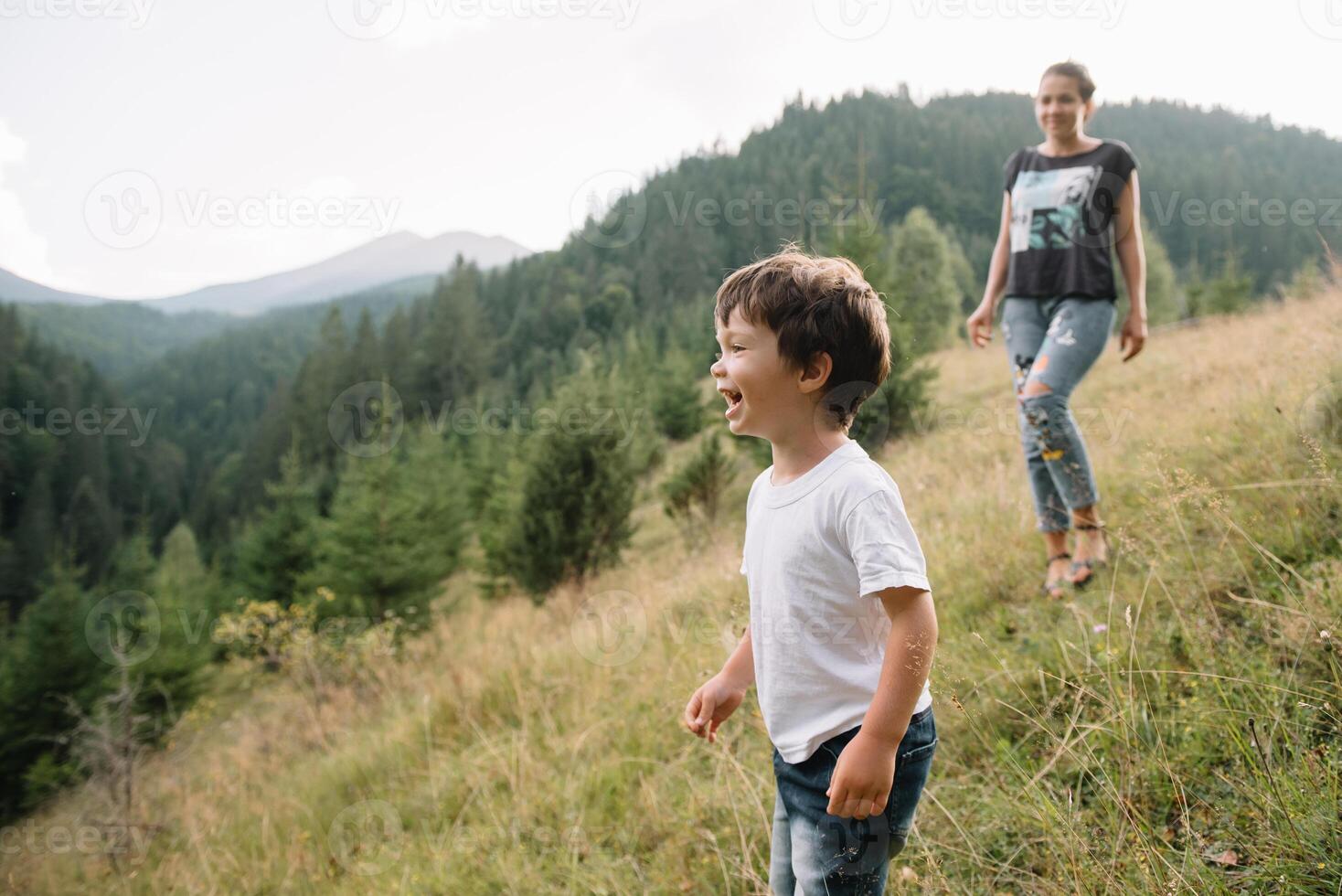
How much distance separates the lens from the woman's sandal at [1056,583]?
264 centimetres

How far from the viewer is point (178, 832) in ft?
16.1

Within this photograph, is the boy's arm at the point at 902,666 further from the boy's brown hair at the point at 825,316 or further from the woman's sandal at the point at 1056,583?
the woman's sandal at the point at 1056,583

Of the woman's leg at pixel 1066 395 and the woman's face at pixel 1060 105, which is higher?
the woman's face at pixel 1060 105

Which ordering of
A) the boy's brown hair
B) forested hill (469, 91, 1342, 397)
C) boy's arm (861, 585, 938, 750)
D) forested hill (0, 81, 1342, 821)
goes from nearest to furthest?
boy's arm (861, 585, 938, 750), the boy's brown hair, forested hill (0, 81, 1342, 821), forested hill (469, 91, 1342, 397)

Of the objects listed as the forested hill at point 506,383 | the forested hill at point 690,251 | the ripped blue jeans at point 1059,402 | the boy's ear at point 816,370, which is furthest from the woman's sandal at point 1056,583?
the forested hill at point 690,251

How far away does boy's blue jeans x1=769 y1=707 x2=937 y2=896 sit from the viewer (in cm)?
122

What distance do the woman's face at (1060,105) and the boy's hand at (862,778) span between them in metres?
2.73

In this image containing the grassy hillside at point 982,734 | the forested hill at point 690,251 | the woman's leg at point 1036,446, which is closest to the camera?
the grassy hillside at point 982,734

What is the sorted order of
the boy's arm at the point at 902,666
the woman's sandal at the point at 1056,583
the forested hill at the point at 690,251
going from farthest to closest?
the forested hill at the point at 690,251 < the woman's sandal at the point at 1056,583 < the boy's arm at the point at 902,666

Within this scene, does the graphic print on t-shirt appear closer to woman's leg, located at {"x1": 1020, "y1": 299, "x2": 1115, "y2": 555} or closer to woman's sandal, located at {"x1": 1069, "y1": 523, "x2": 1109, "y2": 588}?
woman's leg, located at {"x1": 1020, "y1": 299, "x2": 1115, "y2": 555}

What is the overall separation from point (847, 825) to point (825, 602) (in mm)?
377

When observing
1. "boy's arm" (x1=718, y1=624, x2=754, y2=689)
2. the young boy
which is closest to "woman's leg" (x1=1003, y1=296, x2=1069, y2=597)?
"boy's arm" (x1=718, y1=624, x2=754, y2=689)

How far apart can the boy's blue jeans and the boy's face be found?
0.56 metres

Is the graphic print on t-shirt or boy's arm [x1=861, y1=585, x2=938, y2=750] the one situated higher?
the graphic print on t-shirt
